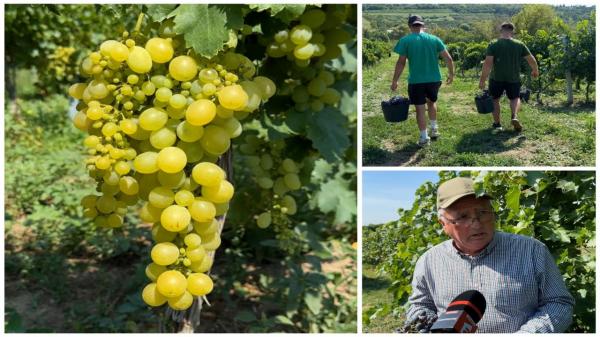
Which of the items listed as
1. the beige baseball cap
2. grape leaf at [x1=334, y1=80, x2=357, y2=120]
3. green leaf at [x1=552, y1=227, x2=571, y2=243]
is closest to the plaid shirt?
the beige baseball cap

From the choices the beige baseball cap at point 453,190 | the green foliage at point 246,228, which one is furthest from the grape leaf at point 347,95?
the beige baseball cap at point 453,190

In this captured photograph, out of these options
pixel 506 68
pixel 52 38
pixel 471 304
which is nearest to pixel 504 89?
pixel 506 68

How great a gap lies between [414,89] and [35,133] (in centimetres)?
518

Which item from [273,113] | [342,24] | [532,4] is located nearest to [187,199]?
[273,113]

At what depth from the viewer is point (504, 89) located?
7.12 feet

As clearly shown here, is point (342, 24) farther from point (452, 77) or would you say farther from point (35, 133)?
point (35, 133)

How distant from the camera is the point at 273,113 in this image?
2.18 metres

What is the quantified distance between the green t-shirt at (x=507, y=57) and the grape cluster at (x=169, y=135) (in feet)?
2.95

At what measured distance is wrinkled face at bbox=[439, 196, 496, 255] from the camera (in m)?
1.86

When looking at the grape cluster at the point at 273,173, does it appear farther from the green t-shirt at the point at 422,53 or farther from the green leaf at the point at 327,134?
the green t-shirt at the point at 422,53

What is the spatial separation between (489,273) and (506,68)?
2.29 ft

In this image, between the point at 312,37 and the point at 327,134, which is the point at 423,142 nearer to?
the point at 327,134

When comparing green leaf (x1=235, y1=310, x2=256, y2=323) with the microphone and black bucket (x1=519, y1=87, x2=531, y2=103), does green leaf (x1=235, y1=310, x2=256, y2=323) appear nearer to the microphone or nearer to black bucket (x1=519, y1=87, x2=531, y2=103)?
the microphone

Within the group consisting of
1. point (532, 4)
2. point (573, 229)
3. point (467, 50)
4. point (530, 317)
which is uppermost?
point (532, 4)
